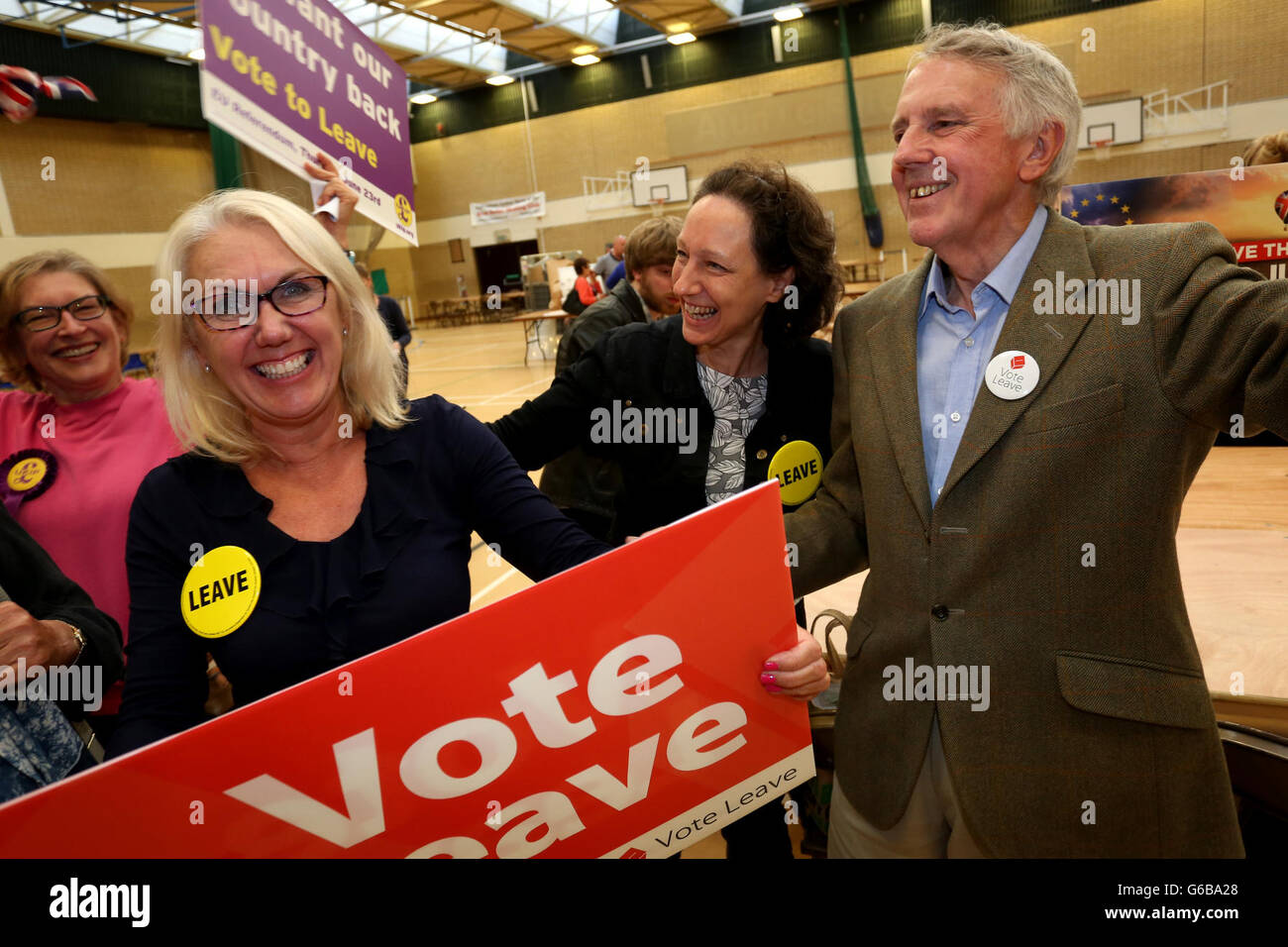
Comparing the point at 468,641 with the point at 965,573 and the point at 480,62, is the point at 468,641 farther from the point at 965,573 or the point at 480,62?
the point at 480,62

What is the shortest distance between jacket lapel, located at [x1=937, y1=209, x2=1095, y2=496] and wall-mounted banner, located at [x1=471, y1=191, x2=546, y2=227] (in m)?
26.7

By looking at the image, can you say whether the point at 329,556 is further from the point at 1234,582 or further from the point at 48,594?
the point at 1234,582

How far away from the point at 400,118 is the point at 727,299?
1.23 meters

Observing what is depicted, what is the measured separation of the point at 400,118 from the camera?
241cm

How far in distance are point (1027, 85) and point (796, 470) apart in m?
0.91

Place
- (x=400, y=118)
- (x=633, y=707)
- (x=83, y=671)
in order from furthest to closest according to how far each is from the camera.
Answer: (x=400, y=118)
(x=83, y=671)
(x=633, y=707)

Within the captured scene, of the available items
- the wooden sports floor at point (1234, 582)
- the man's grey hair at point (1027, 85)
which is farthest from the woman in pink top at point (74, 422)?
the man's grey hair at point (1027, 85)

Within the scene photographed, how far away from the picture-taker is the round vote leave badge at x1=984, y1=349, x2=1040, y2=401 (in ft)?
4.36

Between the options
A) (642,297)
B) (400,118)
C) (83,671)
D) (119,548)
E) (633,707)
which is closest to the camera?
(633,707)

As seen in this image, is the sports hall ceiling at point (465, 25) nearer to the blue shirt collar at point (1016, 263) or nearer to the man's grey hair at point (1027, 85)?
the man's grey hair at point (1027, 85)

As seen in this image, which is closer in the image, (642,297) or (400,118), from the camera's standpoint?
(400,118)

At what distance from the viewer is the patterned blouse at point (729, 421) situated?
6.57 feet
